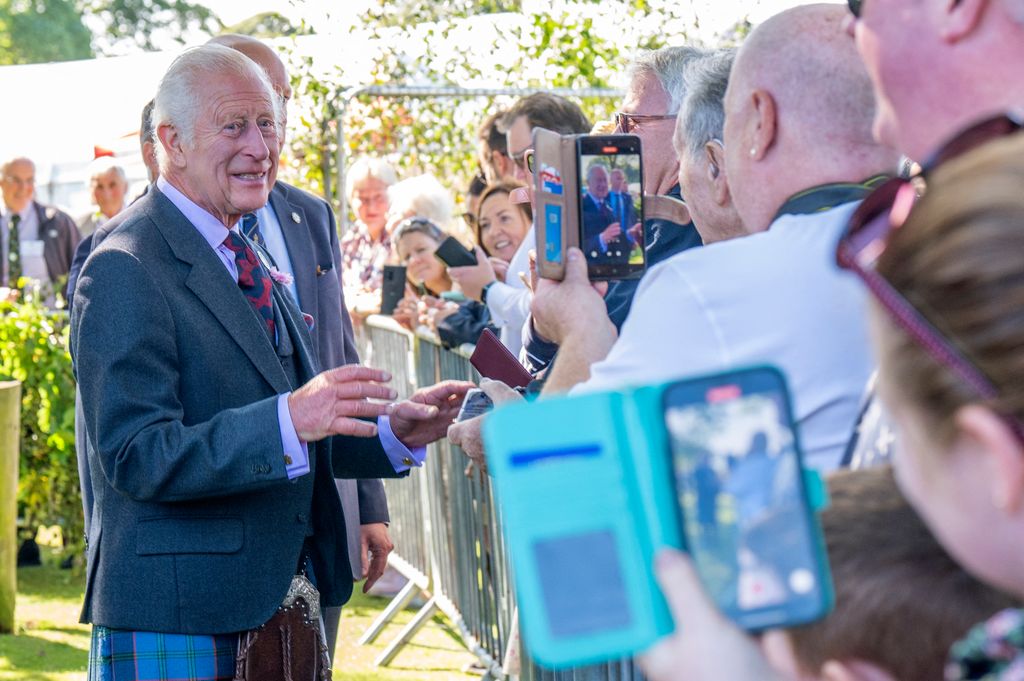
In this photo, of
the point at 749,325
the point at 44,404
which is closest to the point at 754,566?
the point at 749,325

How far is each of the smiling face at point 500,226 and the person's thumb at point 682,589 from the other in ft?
16.6

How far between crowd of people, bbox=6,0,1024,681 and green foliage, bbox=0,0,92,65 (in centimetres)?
4848

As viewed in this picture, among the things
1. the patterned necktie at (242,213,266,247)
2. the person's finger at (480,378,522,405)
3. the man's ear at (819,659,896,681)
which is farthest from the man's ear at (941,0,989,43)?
the patterned necktie at (242,213,266,247)

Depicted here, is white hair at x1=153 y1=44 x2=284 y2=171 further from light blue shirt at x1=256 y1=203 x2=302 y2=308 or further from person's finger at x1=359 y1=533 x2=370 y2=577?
person's finger at x1=359 y1=533 x2=370 y2=577

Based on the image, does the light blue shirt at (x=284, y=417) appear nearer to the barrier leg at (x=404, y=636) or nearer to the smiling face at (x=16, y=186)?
the barrier leg at (x=404, y=636)

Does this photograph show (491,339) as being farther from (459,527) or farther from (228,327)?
(459,527)

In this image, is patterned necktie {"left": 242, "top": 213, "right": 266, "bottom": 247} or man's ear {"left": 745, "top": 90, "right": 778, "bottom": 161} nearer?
man's ear {"left": 745, "top": 90, "right": 778, "bottom": 161}

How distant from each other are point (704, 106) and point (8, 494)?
5.28m

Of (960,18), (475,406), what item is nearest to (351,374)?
(475,406)

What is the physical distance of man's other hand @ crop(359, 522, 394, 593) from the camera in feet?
13.3

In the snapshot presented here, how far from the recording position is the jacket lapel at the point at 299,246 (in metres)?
4.16

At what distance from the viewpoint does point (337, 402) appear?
2.99m

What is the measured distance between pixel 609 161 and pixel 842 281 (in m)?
1.11

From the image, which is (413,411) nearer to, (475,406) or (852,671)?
(475,406)
